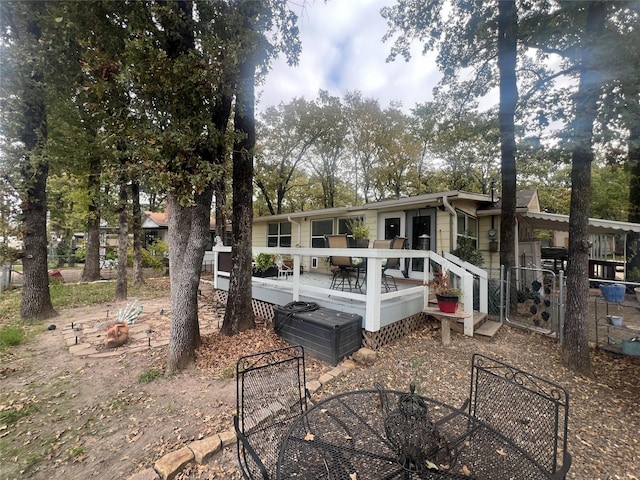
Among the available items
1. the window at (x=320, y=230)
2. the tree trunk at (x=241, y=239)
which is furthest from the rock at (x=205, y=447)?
the window at (x=320, y=230)

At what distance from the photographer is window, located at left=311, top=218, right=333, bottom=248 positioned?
10.6 m

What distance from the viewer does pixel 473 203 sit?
27.7 feet

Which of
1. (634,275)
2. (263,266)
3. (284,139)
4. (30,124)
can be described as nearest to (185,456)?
(263,266)

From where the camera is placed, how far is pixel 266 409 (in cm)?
278

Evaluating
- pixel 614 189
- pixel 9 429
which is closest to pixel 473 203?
pixel 9 429

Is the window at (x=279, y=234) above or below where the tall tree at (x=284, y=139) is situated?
below

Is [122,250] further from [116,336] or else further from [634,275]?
[634,275]

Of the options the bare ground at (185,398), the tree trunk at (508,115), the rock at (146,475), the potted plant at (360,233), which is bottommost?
the bare ground at (185,398)

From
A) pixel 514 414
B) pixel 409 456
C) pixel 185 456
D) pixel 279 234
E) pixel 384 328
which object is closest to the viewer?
pixel 409 456

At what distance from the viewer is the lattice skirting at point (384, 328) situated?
4.22 meters

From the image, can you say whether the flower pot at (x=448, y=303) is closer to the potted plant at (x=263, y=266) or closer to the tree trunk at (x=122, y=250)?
the potted plant at (x=263, y=266)

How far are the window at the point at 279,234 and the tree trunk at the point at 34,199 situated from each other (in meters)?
7.73

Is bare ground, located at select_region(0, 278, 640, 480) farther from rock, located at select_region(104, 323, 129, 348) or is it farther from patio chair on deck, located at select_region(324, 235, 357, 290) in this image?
patio chair on deck, located at select_region(324, 235, 357, 290)

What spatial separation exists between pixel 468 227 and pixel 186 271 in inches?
311
